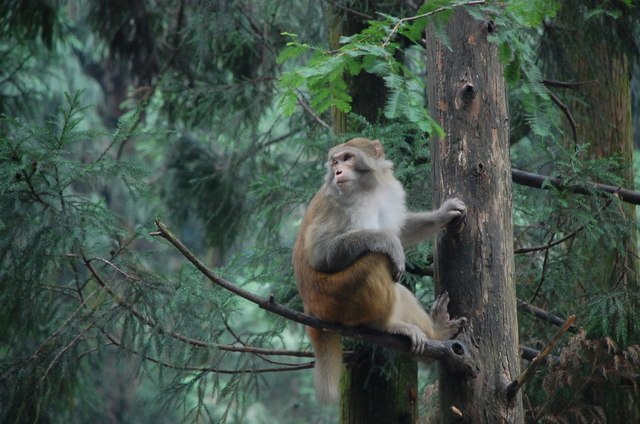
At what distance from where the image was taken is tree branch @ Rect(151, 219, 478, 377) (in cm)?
472

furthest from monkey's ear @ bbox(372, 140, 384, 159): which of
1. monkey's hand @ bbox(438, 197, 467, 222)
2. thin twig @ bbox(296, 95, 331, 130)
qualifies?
thin twig @ bbox(296, 95, 331, 130)

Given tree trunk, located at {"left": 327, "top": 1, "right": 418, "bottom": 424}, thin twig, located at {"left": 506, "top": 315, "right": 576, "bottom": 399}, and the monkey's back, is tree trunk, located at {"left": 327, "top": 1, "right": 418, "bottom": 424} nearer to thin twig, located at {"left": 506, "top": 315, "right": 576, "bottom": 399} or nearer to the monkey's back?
the monkey's back

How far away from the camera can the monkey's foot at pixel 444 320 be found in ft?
17.7

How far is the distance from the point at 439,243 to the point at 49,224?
9.75 ft

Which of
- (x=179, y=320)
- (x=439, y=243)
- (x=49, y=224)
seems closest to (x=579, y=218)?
(x=439, y=243)

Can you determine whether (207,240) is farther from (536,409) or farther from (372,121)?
(536,409)

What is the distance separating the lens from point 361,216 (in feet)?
20.2

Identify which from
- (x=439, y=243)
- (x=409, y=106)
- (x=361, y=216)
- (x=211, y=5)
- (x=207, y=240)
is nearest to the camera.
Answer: (x=409, y=106)

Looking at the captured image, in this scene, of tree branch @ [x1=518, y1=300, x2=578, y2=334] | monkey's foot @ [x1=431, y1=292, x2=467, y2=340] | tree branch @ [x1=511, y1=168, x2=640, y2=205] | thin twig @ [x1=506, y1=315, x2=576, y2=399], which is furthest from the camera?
tree branch @ [x1=518, y1=300, x2=578, y2=334]

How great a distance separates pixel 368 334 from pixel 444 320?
1.90ft

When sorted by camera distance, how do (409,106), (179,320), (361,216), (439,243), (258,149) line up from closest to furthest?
(409,106) → (439,243) → (361,216) → (179,320) → (258,149)

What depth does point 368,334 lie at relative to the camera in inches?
227

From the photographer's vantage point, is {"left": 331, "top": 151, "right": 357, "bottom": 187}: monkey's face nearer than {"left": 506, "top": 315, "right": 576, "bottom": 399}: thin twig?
No

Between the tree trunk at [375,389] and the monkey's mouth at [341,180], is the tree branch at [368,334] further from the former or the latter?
the tree trunk at [375,389]
